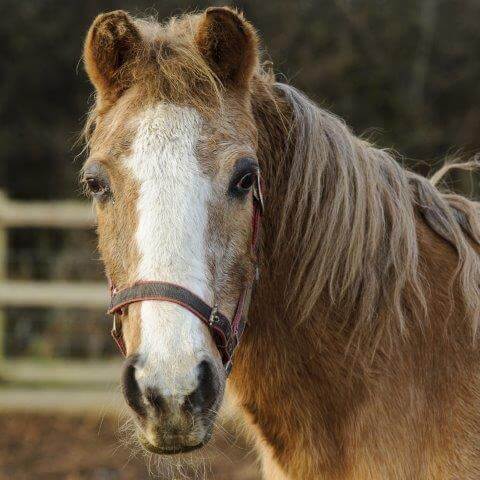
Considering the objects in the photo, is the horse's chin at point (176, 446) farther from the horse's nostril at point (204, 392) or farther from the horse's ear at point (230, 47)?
the horse's ear at point (230, 47)

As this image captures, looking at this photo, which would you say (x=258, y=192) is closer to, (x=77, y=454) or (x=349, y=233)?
(x=349, y=233)

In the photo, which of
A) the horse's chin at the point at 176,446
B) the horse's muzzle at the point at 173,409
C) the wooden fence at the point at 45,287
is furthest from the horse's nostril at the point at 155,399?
the wooden fence at the point at 45,287

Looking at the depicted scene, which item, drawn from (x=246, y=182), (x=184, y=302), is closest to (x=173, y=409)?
(x=184, y=302)

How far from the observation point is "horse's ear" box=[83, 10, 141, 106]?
2.43 m

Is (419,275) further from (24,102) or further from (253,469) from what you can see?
(24,102)

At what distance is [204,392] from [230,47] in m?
1.15

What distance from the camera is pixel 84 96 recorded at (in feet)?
37.8

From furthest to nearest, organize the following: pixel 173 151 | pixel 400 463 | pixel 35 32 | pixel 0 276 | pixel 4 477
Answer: pixel 35 32
pixel 0 276
pixel 4 477
pixel 400 463
pixel 173 151

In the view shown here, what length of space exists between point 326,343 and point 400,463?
0.46 metres

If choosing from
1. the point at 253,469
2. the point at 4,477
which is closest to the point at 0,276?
the point at 4,477

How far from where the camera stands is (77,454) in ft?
20.7

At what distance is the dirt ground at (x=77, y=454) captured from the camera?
5.85 meters

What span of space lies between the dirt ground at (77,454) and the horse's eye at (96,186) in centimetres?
331

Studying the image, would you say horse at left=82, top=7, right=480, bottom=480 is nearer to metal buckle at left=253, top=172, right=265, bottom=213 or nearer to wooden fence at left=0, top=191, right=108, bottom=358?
metal buckle at left=253, top=172, right=265, bottom=213
